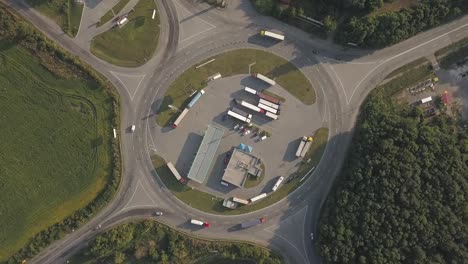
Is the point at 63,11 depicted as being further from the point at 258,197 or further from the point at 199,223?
the point at 258,197

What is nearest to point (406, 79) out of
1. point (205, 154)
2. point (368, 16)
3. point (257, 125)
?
point (368, 16)

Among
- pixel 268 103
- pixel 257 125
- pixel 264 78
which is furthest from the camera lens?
pixel 257 125

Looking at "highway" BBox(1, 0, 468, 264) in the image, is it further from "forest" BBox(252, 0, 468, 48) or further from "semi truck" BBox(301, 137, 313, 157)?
"semi truck" BBox(301, 137, 313, 157)

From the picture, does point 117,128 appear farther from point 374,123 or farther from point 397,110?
point 397,110

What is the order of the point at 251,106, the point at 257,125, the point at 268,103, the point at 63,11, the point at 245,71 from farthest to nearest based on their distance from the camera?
1. the point at 257,125
2. the point at 245,71
3. the point at 63,11
4. the point at 268,103
5. the point at 251,106

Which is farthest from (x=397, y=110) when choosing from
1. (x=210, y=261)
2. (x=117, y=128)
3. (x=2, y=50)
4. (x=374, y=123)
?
(x=2, y=50)

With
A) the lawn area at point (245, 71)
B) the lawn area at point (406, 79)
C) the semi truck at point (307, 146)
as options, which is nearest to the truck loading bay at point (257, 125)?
the semi truck at point (307, 146)

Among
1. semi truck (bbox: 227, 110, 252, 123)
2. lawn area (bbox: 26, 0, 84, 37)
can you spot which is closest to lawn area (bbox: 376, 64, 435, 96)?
semi truck (bbox: 227, 110, 252, 123)
